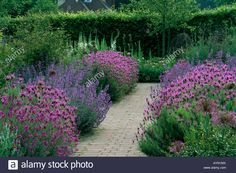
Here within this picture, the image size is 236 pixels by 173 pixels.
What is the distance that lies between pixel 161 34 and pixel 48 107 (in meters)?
18.8

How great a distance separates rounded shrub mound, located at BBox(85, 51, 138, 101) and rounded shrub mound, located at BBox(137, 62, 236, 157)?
556 cm

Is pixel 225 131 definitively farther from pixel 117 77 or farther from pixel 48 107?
pixel 117 77

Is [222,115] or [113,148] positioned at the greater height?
[222,115]

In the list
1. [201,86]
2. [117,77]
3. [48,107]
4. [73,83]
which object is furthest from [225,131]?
[117,77]

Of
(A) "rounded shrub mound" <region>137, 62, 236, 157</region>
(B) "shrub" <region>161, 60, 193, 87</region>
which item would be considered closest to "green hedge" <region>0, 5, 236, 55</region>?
(B) "shrub" <region>161, 60, 193, 87</region>

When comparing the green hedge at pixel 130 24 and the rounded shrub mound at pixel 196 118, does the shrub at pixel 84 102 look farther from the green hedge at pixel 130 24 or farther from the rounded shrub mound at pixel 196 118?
the green hedge at pixel 130 24

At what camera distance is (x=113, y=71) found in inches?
610

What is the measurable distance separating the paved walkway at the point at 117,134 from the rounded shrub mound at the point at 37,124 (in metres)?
1.00

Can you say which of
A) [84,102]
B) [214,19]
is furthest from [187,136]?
[214,19]

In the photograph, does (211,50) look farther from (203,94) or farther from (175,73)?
(203,94)

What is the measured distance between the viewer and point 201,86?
9.20 m

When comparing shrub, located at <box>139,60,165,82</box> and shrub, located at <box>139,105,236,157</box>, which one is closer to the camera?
shrub, located at <box>139,105,236,157</box>

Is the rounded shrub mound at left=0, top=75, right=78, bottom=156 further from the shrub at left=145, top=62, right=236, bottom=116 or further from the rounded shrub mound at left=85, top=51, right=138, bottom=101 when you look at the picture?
the rounded shrub mound at left=85, top=51, right=138, bottom=101

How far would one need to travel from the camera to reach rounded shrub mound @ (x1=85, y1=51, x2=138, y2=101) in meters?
15.3
